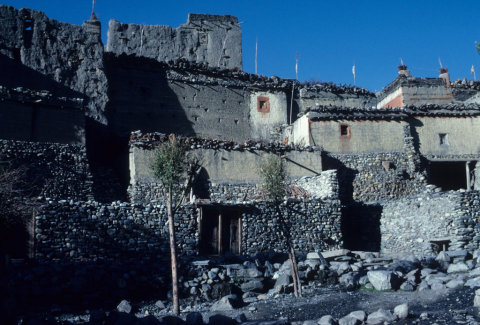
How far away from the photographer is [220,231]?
18562mm

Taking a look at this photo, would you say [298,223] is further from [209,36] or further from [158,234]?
[209,36]

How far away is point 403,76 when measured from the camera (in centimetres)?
3309

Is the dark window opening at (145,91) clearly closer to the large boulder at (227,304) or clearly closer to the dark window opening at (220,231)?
the dark window opening at (220,231)

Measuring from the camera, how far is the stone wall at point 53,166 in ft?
63.9

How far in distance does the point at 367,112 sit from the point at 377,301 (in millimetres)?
14503

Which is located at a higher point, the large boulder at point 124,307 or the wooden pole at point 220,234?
the wooden pole at point 220,234

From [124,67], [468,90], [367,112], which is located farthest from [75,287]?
[468,90]

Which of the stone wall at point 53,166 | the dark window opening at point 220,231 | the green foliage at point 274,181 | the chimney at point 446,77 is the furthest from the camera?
the chimney at point 446,77

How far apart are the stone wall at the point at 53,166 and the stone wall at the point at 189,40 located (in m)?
12.7

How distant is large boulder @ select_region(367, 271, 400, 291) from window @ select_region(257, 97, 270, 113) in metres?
16.3

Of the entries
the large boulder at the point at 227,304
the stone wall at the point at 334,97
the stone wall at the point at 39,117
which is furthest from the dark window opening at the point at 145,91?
the large boulder at the point at 227,304

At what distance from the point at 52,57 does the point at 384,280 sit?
1906 centimetres

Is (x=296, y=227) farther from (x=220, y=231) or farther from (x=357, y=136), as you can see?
(x=357, y=136)

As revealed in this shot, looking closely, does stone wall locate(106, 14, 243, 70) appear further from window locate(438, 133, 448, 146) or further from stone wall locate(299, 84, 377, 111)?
window locate(438, 133, 448, 146)
